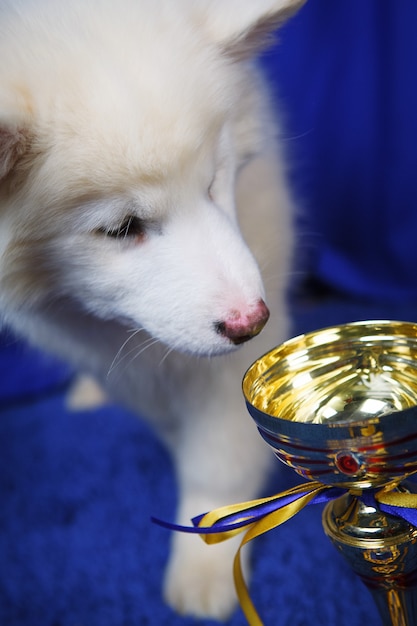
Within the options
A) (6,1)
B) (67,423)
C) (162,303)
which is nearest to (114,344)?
(162,303)

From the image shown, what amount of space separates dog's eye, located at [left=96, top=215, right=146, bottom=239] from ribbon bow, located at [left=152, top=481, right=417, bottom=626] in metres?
0.45

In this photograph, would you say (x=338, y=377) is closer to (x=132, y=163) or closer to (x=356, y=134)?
(x=132, y=163)

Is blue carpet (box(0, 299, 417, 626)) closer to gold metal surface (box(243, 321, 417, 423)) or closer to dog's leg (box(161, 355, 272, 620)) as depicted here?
dog's leg (box(161, 355, 272, 620))

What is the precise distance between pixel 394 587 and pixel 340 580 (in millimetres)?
446

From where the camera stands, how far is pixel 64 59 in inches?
44.2

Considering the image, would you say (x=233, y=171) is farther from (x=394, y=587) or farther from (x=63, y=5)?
(x=394, y=587)

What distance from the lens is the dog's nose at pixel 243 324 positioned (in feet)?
3.62

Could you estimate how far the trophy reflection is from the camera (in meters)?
0.86

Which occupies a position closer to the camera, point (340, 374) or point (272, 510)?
point (272, 510)

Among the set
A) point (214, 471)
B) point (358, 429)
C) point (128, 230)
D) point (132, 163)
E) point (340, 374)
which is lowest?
point (214, 471)

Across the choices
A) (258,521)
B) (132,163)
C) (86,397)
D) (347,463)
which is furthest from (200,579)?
(86,397)

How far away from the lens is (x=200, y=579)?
60.1 inches

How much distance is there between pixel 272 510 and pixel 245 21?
810mm

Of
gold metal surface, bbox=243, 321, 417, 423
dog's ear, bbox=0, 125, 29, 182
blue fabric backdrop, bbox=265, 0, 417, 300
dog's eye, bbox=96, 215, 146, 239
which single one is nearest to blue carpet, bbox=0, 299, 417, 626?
blue fabric backdrop, bbox=265, 0, 417, 300
